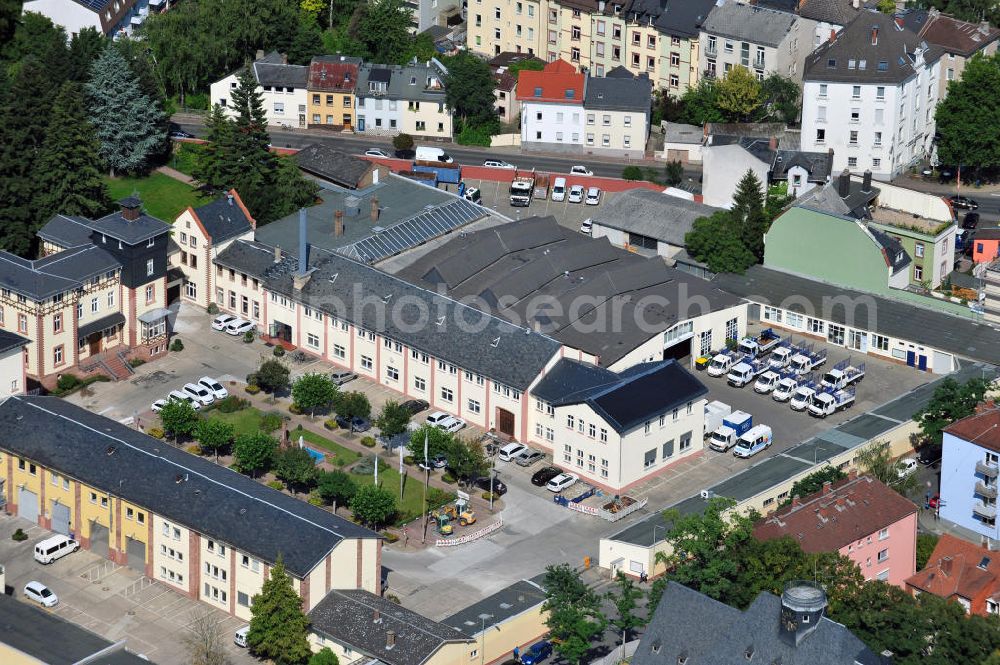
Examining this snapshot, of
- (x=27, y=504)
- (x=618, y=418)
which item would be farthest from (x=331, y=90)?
(x=27, y=504)

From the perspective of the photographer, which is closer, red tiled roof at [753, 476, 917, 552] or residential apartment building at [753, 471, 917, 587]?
red tiled roof at [753, 476, 917, 552]

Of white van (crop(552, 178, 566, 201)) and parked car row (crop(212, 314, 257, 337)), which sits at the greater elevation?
white van (crop(552, 178, 566, 201))

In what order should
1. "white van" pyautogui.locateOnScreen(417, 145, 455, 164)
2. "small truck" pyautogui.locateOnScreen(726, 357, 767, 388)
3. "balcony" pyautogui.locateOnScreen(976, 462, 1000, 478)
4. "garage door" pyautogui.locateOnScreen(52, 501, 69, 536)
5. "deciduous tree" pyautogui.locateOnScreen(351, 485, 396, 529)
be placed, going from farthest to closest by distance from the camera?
1. "white van" pyautogui.locateOnScreen(417, 145, 455, 164)
2. "small truck" pyautogui.locateOnScreen(726, 357, 767, 388)
3. "balcony" pyautogui.locateOnScreen(976, 462, 1000, 478)
4. "garage door" pyautogui.locateOnScreen(52, 501, 69, 536)
5. "deciduous tree" pyautogui.locateOnScreen(351, 485, 396, 529)

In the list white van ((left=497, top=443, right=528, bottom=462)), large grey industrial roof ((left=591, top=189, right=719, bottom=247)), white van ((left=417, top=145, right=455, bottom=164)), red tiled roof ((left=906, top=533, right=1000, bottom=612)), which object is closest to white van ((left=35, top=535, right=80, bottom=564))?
white van ((left=497, top=443, right=528, bottom=462))

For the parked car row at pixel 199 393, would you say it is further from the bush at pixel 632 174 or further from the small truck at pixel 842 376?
the bush at pixel 632 174

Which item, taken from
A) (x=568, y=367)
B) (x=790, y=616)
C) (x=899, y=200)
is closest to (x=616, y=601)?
(x=790, y=616)

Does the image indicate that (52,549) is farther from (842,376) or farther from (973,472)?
(973,472)

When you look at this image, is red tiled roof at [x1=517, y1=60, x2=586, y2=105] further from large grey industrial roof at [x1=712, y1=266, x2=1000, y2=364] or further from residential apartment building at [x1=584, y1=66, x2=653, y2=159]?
large grey industrial roof at [x1=712, y1=266, x2=1000, y2=364]
